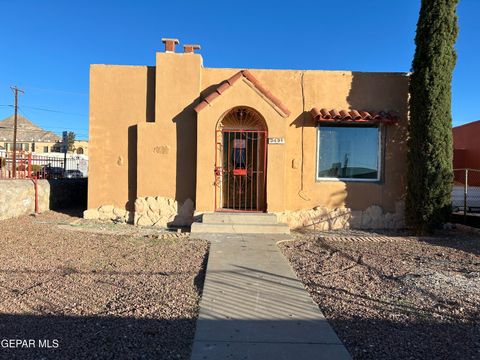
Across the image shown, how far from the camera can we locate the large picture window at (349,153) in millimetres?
10461

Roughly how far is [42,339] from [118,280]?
6.05ft

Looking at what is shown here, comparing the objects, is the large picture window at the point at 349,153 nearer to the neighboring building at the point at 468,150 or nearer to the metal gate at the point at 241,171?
the metal gate at the point at 241,171

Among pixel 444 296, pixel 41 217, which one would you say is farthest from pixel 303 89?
pixel 41 217

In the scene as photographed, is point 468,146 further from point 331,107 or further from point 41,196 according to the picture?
point 41,196

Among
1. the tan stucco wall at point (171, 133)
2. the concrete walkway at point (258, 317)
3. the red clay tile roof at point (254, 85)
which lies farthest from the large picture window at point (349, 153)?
the concrete walkway at point (258, 317)

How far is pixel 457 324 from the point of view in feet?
13.9

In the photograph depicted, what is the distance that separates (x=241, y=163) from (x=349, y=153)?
2.86 metres

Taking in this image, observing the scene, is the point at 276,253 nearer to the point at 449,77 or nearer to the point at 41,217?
the point at 449,77

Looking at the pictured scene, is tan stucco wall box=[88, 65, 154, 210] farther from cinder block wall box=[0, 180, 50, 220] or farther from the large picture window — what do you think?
the large picture window

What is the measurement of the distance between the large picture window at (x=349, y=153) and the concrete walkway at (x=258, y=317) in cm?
455

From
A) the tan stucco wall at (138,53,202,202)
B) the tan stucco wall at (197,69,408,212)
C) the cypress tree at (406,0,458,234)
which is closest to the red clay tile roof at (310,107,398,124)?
the tan stucco wall at (197,69,408,212)

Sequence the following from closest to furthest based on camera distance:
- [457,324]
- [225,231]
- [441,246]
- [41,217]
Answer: [457,324] → [441,246] → [225,231] → [41,217]

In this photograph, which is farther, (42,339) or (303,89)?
(303,89)

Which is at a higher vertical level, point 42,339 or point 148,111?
point 148,111
